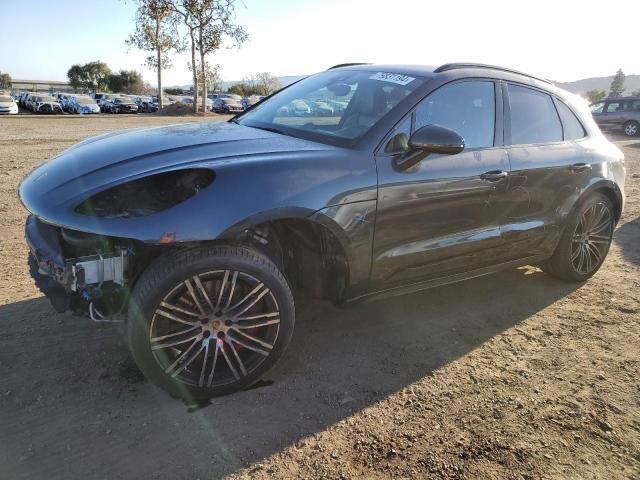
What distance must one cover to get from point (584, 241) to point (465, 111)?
186 cm

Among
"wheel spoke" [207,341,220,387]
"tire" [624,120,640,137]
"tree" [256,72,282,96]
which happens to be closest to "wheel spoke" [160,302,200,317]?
"wheel spoke" [207,341,220,387]

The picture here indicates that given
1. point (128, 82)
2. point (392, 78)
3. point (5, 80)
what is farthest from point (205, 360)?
point (5, 80)

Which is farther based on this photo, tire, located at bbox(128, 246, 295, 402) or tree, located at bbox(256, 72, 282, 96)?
tree, located at bbox(256, 72, 282, 96)

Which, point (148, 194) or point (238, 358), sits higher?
point (148, 194)

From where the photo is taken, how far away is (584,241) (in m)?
4.38

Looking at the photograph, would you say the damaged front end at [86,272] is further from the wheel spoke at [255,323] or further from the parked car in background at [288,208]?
the wheel spoke at [255,323]

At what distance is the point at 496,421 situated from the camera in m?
2.66

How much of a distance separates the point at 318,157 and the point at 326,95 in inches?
42.0

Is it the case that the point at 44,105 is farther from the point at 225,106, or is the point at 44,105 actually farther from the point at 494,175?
the point at 494,175

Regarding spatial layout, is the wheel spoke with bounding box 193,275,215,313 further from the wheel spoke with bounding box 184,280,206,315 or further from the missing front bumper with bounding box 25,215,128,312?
the missing front bumper with bounding box 25,215,128,312

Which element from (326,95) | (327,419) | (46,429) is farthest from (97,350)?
(326,95)

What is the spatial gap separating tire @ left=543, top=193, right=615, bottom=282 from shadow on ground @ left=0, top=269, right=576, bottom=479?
61 centimetres

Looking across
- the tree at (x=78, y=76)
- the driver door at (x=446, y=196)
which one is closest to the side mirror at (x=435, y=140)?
the driver door at (x=446, y=196)

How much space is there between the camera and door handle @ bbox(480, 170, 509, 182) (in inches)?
133
